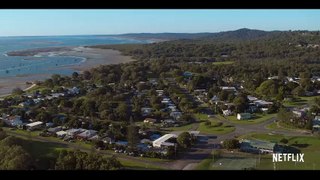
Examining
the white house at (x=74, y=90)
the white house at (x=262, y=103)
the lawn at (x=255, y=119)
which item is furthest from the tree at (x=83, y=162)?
the white house at (x=74, y=90)

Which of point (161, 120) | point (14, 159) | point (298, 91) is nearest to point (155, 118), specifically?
point (161, 120)

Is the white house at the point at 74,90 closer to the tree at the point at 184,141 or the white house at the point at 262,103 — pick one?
the white house at the point at 262,103

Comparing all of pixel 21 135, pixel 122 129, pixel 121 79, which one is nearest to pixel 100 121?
pixel 122 129

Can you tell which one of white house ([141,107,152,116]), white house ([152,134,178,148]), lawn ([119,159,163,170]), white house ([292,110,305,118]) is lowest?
white house ([141,107,152,116])

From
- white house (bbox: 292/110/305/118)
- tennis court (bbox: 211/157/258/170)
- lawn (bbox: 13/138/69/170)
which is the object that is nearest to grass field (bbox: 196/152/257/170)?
tennis court (bbox: 211/157/258/170)

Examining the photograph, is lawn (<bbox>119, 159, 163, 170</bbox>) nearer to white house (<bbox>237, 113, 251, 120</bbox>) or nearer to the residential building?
the residential building
